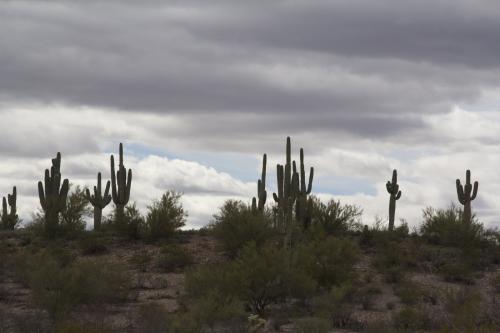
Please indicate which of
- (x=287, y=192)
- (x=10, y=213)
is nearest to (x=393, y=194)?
(x=287, y=192)

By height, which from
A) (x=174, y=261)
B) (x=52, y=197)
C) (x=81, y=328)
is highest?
(x=52, y=197)

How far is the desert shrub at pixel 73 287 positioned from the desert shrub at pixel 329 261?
5.84 meters

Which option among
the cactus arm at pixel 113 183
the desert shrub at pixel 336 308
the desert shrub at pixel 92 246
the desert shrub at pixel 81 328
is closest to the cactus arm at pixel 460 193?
the cactus arm at pixel 113 183

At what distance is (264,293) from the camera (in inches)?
983

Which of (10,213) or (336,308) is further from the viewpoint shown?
(10,213)

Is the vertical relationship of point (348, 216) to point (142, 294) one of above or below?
above

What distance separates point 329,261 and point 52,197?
15.5 m

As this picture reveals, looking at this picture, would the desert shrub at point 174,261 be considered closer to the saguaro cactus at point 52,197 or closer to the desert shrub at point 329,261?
the desert shrub at point 329,261

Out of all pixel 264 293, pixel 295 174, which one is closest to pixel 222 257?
pixel 295 174

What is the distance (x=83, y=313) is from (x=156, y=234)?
13.0 meters

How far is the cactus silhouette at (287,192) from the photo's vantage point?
102ft

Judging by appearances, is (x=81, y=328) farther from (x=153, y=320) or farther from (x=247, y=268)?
(x=247, y=268)

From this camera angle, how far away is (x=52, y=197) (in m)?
38.8

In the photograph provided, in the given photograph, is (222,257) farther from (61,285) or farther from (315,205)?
(61,285)
